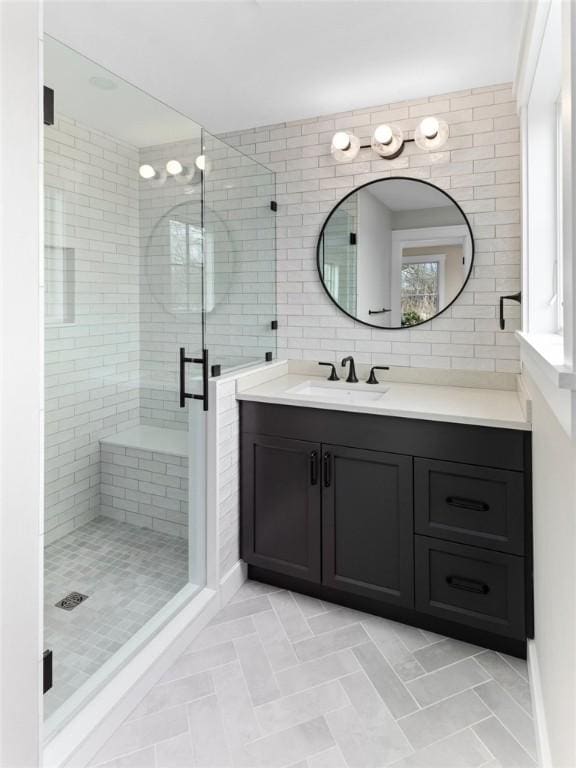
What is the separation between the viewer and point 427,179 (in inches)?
102

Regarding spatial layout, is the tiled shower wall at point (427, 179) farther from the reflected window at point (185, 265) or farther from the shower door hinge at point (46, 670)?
the shower door hinge at point (46, 670)

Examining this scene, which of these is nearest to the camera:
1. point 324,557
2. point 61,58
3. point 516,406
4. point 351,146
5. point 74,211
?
point 61,58

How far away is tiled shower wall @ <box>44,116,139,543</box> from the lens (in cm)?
152

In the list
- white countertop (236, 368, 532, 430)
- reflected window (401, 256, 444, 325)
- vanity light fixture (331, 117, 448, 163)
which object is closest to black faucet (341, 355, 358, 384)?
white countertop (236, 368, 532, 430)

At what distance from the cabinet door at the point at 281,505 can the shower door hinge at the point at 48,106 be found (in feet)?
5.13

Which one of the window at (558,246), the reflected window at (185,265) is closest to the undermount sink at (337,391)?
the reflected window at (185,265)

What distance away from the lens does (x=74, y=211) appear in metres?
1.61

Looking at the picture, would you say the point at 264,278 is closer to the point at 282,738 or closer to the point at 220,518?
the point at 220,518

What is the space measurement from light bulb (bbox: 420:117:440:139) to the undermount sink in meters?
1.33

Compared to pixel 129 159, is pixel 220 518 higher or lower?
lower

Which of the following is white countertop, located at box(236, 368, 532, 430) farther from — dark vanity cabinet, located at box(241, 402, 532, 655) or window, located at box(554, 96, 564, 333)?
window, located at box(554, 96, 564, 333)

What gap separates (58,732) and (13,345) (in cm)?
123

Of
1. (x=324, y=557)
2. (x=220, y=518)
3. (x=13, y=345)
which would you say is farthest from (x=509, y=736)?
(x=13, y=345)

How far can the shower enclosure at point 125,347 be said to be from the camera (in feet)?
5.13
